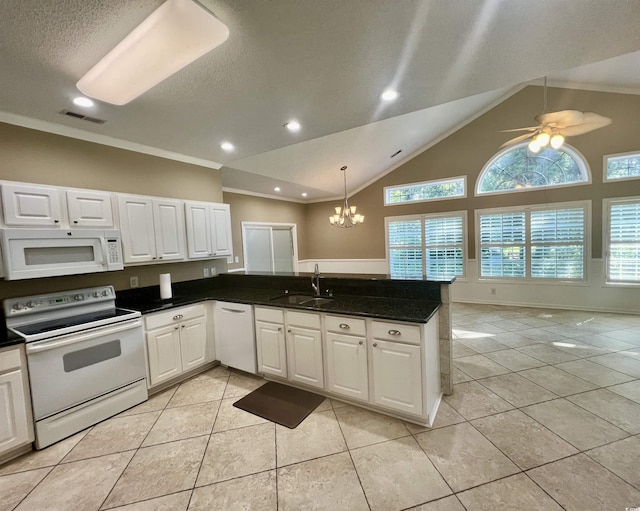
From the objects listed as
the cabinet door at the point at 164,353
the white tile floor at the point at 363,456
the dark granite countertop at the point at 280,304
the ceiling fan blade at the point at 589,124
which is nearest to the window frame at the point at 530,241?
the ceiling fan blade at the point at 589,124

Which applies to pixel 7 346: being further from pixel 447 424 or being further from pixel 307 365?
pixel 447 424

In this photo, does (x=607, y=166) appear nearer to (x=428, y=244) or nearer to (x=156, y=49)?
(x=428, y=244)

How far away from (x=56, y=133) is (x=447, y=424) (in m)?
4.22

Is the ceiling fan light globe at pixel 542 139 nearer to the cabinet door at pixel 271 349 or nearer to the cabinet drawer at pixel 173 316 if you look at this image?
the cabinet door at pixel 271 349

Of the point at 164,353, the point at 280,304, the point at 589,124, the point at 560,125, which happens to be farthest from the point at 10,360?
the point at 589,124

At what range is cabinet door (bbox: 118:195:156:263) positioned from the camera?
2688 millimetres

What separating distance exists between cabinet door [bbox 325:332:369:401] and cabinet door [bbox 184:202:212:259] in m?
2.02

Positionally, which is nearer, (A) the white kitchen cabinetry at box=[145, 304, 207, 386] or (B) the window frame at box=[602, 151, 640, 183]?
(A) the white kitchen cabinetry at box=[145, 304, 207, 386]

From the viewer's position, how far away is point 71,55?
1.59 metres

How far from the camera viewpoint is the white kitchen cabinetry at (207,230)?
3.27 meters

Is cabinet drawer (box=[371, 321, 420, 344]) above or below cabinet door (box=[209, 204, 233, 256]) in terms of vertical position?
below

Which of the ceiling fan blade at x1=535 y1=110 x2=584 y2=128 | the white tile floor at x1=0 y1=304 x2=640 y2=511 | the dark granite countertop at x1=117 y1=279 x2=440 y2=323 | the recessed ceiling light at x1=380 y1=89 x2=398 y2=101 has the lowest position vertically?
the white tile floor at x1=0 y1=304 x2=640 y2=511

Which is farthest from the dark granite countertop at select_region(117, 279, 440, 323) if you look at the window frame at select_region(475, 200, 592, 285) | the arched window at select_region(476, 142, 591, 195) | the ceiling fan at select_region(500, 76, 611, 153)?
the arched window at select_region(476, 142, 591, 195)

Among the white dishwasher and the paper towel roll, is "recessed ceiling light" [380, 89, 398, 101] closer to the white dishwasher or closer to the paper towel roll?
the white dishwasher
